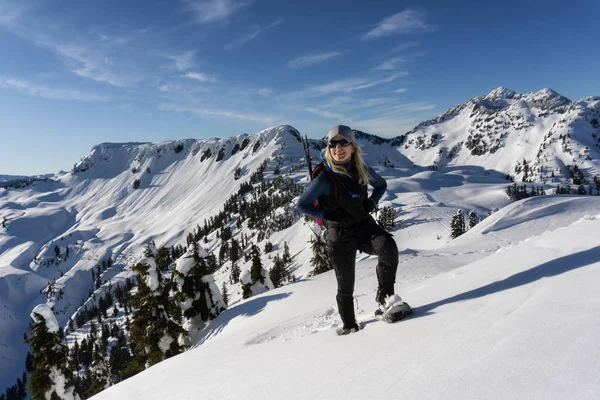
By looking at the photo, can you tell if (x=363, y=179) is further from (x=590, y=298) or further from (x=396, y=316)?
(x=590, y=298)

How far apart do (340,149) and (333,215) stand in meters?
0.96

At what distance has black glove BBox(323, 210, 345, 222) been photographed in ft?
15.3

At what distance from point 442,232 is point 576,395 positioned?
7886 cm

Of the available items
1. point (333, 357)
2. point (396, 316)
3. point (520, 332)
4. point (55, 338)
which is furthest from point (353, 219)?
point (55, 338)

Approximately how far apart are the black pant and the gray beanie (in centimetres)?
125

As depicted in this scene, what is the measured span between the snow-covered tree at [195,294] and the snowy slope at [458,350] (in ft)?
63.5

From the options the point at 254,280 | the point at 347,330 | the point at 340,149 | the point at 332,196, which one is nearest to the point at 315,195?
the point at 332,196

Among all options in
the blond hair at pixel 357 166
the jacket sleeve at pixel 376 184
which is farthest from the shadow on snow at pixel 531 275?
the blond hair at pixel 357 166

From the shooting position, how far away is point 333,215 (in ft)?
15.4

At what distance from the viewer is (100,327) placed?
501 ft

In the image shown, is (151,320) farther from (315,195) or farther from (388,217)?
(388,217)

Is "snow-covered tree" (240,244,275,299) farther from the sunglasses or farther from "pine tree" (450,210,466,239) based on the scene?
"pine tree" (450,210,466,239)

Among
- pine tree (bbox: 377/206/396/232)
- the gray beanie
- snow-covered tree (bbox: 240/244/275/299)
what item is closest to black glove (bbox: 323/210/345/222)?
the gray beanie

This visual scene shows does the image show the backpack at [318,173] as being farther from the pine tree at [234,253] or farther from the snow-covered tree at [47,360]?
the pine tree at [234,253]
